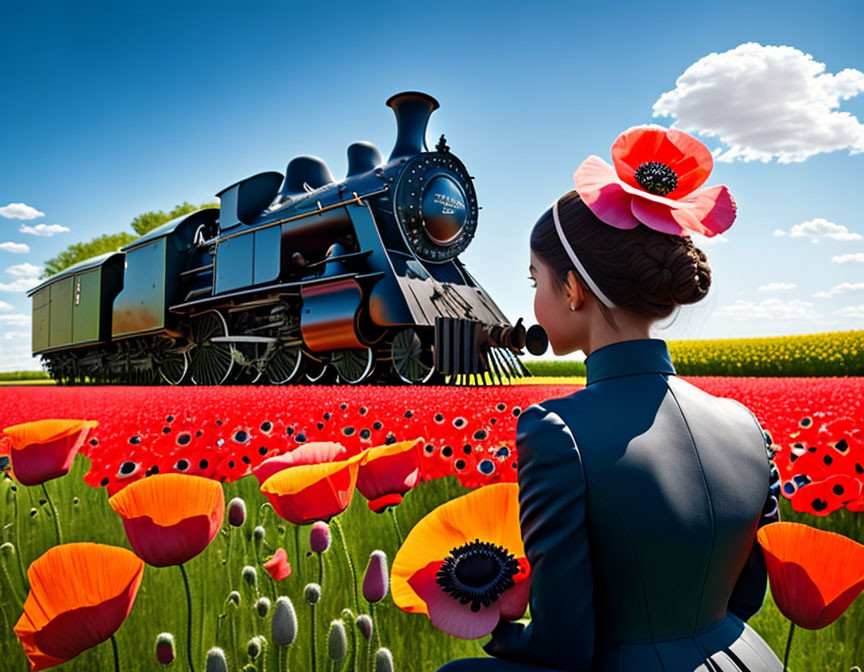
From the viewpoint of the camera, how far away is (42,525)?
92.5 inches

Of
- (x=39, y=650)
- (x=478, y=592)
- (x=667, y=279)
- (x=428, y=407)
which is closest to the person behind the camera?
(x=39, y=650)

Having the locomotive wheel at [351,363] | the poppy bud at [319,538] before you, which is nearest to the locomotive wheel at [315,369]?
the locomotive wheel at [351,363]

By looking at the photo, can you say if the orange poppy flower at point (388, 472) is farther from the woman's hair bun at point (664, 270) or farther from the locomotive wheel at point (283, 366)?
the locomotive wheel at point (283, 366)

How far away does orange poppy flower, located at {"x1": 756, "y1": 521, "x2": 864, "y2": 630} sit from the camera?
1176mm

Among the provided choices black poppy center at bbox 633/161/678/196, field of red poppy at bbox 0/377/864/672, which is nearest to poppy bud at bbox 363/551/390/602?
field of red poppy at bbox 0/377/864/672

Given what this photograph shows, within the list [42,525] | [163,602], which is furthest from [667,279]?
[42,525]

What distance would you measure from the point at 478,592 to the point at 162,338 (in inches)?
559

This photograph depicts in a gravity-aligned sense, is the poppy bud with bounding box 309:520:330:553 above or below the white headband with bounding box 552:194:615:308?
below

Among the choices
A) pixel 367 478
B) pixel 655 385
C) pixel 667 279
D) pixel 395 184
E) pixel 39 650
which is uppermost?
pixel 395 184

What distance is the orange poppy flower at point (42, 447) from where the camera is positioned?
5.27ft

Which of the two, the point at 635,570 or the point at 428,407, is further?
the point at 428,407

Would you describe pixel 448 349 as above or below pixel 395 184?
below

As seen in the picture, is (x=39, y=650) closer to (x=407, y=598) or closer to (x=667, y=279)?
(x=407, y=598)

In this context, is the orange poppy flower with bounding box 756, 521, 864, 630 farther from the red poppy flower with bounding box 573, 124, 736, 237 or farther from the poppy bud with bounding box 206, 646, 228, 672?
the poppy bud with bounding box 206, 646, 228, 672
